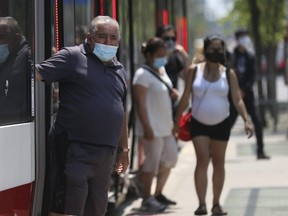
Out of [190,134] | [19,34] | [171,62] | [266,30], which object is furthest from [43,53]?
[266,30]

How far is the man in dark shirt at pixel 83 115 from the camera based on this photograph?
5.53 m

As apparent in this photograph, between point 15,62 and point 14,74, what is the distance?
0.07m

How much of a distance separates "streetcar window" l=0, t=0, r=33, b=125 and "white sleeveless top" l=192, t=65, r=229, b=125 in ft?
9.00

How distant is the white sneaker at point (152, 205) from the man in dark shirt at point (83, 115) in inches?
121

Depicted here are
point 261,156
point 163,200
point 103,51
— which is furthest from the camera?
point 261,156

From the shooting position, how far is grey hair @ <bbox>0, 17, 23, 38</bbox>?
5348mm

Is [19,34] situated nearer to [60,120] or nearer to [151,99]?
[60,120]

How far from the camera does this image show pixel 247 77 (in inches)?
508

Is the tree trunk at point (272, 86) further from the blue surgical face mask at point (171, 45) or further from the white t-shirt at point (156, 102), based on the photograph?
the white t-shirt at point (156, 102)

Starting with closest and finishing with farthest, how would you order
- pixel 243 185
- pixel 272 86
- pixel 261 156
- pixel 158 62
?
pixel 158 62 → pixel 243 185 → pixel 261 156 → pixel 272 86

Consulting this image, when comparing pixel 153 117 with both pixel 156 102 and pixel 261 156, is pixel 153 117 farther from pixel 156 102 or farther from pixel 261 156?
pixel 261 156

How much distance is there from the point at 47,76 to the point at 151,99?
136 inches

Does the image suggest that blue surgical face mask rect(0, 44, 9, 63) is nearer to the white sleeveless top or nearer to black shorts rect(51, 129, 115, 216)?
black shorts rect(51, 129, 115, 216)

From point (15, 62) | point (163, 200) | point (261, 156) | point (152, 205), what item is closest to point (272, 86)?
point (261, 156)
